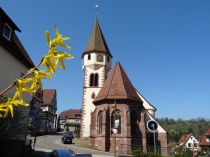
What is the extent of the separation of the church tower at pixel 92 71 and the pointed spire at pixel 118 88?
6845mm

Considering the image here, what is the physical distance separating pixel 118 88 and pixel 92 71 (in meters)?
11.2

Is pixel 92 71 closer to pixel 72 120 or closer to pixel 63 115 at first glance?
pixel 72 120

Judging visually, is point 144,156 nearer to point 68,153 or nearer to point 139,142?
point 139,142

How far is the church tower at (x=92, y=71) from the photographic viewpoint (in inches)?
1412

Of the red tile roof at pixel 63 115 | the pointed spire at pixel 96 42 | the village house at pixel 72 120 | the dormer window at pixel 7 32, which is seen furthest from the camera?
the red tile roof at pixel 63 115

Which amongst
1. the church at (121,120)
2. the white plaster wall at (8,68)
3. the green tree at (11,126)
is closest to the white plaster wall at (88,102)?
the church at (121,120)

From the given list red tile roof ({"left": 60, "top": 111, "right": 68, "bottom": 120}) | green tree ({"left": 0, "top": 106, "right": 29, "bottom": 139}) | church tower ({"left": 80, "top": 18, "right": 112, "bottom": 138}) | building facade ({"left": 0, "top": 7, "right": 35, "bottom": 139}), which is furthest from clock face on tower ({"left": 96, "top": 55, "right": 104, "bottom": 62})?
red tile roof ({"left": 60, "top": 111, "right": 68, "bottom": 120})

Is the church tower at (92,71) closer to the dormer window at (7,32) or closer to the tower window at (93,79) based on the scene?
the tower window at (93,79)

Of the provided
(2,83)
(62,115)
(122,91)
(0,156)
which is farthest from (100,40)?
(62,115)

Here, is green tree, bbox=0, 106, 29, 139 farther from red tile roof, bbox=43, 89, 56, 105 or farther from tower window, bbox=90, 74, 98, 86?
red tile roof, bbox=43, 89, 56, 105

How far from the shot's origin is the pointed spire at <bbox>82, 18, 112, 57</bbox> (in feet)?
130

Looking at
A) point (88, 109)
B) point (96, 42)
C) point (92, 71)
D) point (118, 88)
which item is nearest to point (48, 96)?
point (92, 71)

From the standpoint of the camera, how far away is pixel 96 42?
40.8 m

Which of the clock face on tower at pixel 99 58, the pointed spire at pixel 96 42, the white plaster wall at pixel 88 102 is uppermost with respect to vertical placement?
the pointed spire at pixel 96 42
